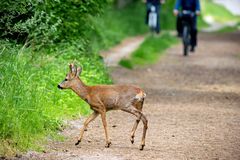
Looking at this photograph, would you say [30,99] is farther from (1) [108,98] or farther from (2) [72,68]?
(1) [108,98]

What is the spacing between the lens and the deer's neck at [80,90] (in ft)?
38.7

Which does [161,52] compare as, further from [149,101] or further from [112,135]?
[112,135]

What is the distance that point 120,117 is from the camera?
14797mm

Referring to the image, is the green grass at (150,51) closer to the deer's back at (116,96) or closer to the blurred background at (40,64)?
the blurred background at (40,64)

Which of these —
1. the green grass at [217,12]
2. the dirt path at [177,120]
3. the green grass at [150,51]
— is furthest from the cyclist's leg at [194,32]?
the green grass at [217,12]

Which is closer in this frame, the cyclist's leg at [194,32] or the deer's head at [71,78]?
the deer's head at [71,78]

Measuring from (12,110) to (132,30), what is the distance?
28.4 metres

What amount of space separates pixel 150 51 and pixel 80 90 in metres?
16.7

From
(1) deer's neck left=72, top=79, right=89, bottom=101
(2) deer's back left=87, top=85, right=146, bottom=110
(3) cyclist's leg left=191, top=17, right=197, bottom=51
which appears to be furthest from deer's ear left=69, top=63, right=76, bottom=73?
(3) cyclist's leg left=191, top=17, right=197, bottom=51

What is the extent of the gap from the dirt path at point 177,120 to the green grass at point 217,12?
3801 cm

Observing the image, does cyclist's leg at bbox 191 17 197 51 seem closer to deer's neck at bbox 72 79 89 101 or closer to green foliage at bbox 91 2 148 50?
green foliage at bbox 91 2 148 50

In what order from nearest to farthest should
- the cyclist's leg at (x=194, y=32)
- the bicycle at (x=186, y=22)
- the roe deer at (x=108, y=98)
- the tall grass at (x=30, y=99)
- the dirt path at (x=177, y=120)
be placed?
the tall grass at (x=30, y=99) → the dirt path at (x=177, y=120) → the roe deer at (x=108, y=98) → the bicycle at (x=186, y=22) → the cyclist's leg at (x=194, y=32)

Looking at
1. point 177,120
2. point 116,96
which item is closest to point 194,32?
point 177,120

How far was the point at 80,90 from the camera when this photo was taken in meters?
11.8
